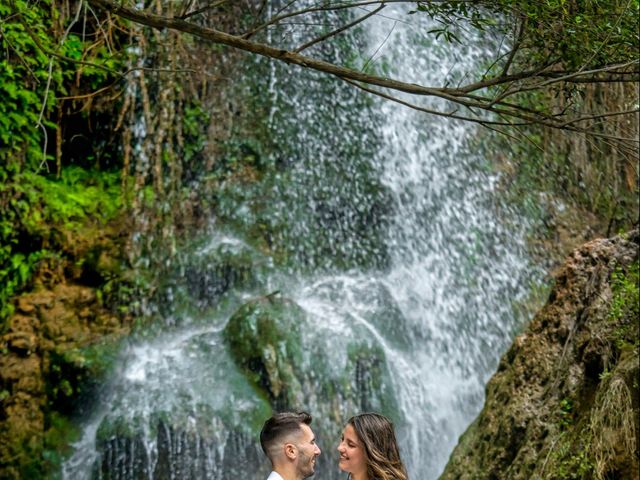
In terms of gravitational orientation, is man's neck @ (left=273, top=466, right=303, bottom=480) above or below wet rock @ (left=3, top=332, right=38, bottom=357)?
above

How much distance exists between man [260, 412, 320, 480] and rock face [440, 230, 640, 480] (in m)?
1.94

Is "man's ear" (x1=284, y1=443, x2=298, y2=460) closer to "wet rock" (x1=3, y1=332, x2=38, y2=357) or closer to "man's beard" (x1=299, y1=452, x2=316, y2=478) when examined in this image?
"man's beard" (x1=299, y1=452, x2=316, y2=478)

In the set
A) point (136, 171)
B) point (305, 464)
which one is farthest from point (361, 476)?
point (136, 171)

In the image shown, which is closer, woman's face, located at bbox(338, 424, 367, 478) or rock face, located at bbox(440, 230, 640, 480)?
woman's face, located at bbox(338, 424, 367, 478)

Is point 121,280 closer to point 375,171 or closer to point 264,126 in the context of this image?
point 264,126

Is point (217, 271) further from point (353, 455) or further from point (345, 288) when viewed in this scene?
point (353, 455)

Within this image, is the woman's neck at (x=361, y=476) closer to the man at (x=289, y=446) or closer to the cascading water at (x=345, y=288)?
the man at (x=289, y=446)

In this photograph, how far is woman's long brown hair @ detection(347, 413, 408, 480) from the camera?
9.98ft

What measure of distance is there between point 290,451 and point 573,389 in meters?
2.49

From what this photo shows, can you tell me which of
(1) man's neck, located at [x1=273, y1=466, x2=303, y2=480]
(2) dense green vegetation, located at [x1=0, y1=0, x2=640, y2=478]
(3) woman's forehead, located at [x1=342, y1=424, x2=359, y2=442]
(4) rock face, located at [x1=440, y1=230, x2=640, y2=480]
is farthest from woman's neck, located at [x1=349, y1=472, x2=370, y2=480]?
(2) dense green vegetation, located at [x1=0, y1=0, x2=640, y2=478]

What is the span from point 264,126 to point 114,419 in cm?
499

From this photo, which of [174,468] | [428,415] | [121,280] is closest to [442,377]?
Result: [428,415]

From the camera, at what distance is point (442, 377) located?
28.3 feet

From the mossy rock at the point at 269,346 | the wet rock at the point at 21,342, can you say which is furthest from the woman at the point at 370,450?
the wet rock at the point at 21,342
